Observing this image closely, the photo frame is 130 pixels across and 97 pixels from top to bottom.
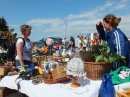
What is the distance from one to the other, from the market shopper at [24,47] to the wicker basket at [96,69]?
122cm

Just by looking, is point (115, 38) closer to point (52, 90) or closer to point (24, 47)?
point (52, 90)

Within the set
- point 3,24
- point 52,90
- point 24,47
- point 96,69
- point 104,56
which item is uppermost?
point 3,24

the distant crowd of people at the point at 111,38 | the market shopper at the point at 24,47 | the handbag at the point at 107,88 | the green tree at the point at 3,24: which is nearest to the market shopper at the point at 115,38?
the distant crowd of people at the point at 111,38

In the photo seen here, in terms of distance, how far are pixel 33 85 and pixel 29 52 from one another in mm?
1227

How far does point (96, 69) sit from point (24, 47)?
1.38m

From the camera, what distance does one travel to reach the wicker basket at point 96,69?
1.55 m

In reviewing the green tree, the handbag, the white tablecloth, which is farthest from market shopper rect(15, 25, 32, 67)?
the green tree

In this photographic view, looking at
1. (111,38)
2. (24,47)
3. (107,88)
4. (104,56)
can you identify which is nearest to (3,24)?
(24,47)

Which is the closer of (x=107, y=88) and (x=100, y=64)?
(x=107, y=88)

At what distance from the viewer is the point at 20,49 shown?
2441 millimetres

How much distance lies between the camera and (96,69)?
1562 millimetres

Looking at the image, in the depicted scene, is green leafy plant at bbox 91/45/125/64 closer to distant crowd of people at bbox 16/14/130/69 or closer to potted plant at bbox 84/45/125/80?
potted plant at bbox 84/45/125/80

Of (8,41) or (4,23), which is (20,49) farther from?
(4,23)

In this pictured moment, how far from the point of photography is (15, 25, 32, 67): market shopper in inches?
96.3
